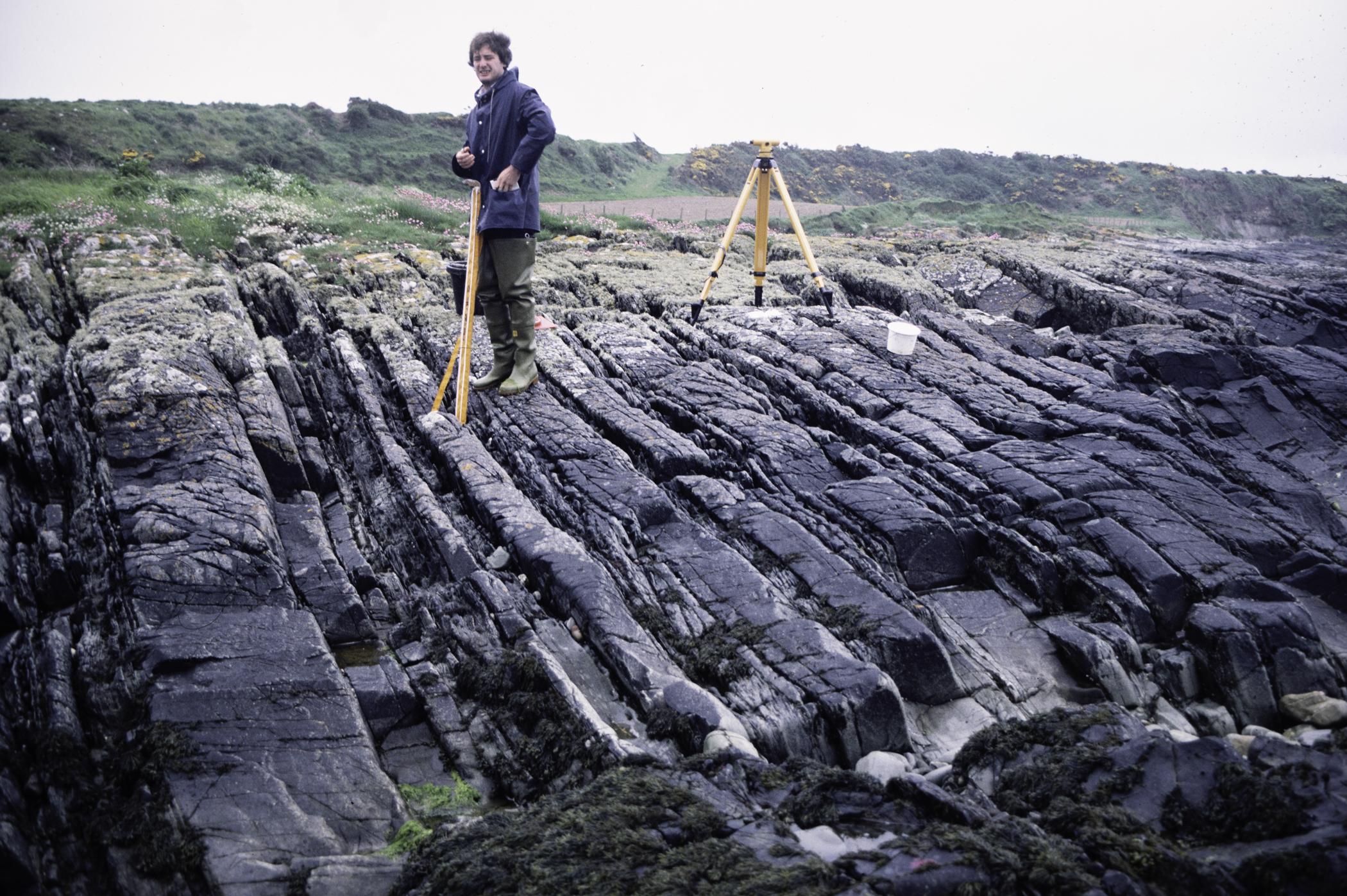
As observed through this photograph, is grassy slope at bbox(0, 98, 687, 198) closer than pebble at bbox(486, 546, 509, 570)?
No

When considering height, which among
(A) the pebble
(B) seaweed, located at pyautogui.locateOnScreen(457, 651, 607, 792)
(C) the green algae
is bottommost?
(C) the green algae

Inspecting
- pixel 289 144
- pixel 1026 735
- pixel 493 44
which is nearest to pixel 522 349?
pixel 493 44

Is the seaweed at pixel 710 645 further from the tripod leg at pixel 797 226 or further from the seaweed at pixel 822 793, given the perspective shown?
the tripod leg at pixel 797 226

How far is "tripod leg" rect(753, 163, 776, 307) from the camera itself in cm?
1098

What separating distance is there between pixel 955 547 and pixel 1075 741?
2.82m

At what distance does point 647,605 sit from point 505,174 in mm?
4710

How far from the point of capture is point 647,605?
19.3 ft

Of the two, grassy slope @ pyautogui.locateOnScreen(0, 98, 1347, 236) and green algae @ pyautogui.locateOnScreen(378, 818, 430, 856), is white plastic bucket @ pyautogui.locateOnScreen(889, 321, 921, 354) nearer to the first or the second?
green algae @ pyautogui.locateOnScreen(378, 818, 430, 856)

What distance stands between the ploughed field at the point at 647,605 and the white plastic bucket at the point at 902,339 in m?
0.35

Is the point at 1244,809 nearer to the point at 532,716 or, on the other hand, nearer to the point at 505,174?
the point at 532,716

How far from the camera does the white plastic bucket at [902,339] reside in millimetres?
10742

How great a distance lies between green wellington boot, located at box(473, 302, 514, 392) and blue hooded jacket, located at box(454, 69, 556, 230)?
1.28 meters

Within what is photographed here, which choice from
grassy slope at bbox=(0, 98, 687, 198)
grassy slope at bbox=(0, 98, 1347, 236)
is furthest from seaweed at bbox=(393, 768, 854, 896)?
grassy slope at bbox=(0, 98, 687, 198)

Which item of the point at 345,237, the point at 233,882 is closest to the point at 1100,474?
the point at 233,882
